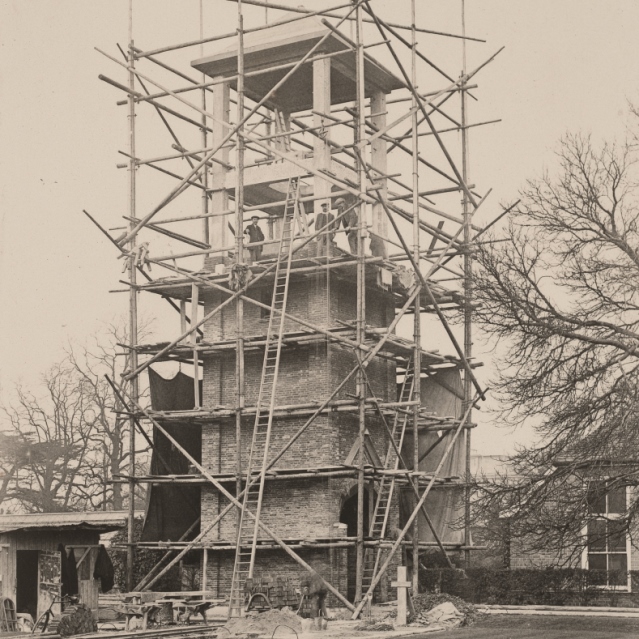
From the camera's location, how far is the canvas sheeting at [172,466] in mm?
32781

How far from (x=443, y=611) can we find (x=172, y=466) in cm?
983

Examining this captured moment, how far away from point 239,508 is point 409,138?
39.6ft

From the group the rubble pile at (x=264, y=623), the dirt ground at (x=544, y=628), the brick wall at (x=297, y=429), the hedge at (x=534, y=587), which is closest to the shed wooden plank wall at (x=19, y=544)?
the rubble pile at (x=264, y=623)

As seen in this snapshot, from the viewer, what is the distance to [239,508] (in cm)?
2927

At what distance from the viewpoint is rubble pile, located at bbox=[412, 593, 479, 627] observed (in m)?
25.9

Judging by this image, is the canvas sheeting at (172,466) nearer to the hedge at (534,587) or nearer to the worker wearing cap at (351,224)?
the worker wearing cap at (351,224)

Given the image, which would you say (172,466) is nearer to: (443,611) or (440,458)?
(440,458)

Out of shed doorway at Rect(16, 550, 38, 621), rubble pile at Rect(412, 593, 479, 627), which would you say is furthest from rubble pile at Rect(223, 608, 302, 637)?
shed doorway at Rect(16, 550, 38, 621)

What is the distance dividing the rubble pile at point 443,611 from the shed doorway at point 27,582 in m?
7.87

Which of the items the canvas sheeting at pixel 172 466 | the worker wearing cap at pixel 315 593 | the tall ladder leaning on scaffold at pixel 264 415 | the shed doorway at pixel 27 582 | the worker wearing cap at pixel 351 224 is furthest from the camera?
the canvas sheeting at pixel 172 466

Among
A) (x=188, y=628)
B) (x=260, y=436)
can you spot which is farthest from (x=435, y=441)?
(x=188, y=628)

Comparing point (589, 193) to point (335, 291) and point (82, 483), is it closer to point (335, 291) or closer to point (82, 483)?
point (335, 291)

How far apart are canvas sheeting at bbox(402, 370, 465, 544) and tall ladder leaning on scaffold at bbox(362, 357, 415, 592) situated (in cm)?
105

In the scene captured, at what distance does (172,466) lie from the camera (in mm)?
33719
